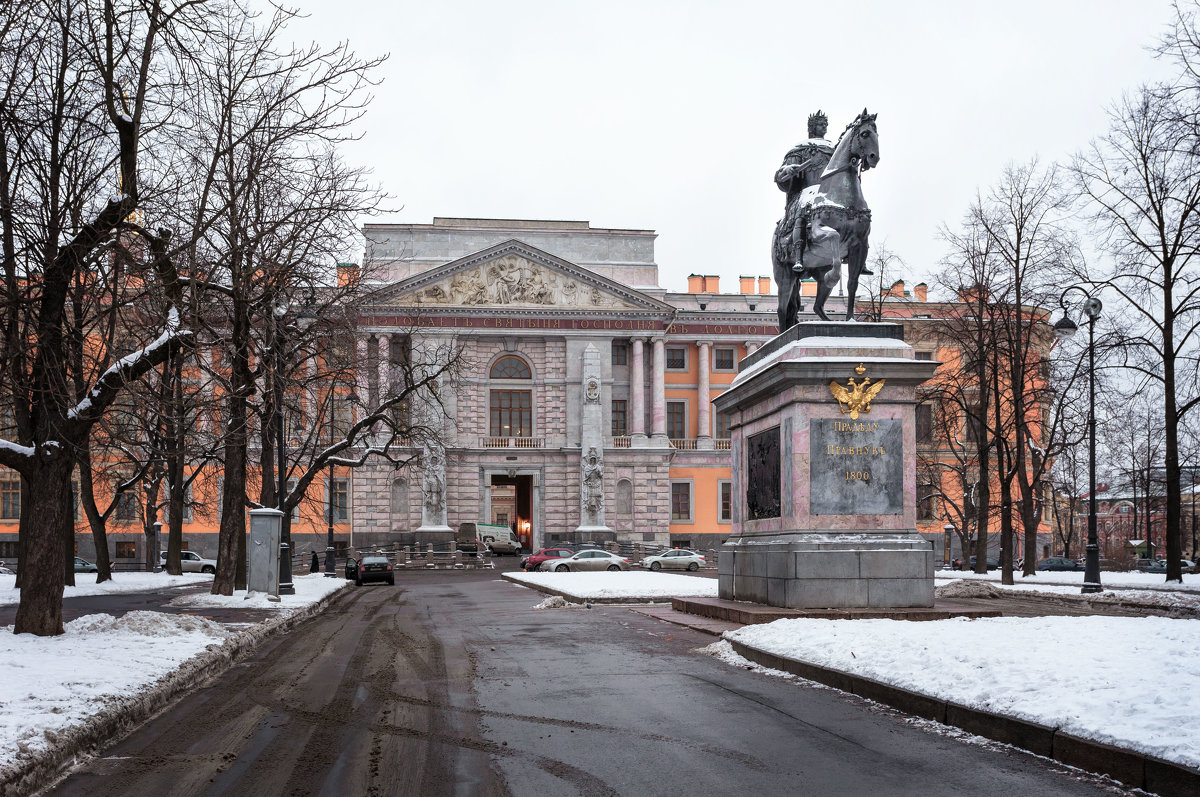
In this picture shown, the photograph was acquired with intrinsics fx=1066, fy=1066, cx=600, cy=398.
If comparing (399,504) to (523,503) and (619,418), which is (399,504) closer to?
(619,418)

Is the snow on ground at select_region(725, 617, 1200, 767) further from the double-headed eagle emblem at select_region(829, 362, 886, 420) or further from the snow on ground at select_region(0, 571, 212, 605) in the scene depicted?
the snow on ground at select_region(0, 571, 212, 605)

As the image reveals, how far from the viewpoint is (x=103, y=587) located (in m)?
34.2

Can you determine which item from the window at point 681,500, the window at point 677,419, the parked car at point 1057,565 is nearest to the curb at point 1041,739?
the parked car at point 1057,565

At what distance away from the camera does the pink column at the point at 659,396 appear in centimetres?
7425

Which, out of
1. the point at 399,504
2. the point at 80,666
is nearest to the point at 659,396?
the point at 399,504

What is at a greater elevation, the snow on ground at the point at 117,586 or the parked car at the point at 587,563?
the snow on ground at the point at 117,586

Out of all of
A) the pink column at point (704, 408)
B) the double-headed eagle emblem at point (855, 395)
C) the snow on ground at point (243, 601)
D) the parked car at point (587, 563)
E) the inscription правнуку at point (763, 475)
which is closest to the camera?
the double-headed eagle emblem at point (855, 395)

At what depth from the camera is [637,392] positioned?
7444cm

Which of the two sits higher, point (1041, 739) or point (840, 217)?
point (840, 217)

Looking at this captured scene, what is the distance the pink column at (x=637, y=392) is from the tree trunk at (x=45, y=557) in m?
60.7

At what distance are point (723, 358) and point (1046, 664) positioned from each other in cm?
6944

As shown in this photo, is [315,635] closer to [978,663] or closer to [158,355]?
[158,355]

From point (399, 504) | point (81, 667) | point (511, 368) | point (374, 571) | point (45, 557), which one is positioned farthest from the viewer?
point (511, 368)

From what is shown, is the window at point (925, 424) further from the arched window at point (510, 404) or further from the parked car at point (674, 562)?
the arched window at point (510, 404)
